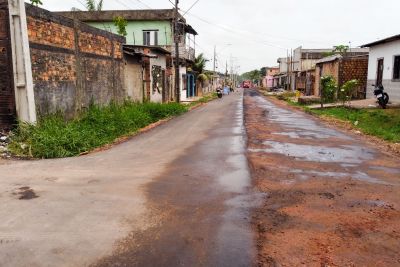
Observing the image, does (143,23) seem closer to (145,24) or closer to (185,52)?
(145,24)

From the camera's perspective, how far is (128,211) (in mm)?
5320

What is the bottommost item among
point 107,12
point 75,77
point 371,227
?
point 371,227

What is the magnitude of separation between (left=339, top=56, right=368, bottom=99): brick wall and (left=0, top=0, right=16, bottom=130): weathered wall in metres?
22.0

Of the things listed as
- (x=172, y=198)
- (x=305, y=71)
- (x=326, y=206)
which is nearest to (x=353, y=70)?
(x=305, y=71)

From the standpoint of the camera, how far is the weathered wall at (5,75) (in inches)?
404

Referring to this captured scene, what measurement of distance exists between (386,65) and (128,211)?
20.3 metres

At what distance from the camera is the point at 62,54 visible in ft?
42.8

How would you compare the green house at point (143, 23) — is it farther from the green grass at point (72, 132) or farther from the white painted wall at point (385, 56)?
the green grass at point (72, 132)

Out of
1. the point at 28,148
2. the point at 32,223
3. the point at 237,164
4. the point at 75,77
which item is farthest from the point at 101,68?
the point at 32,223

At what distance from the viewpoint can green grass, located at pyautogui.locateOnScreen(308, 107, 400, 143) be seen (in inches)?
503

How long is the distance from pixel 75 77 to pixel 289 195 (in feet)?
34.1

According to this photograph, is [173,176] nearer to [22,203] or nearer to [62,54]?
[22,203]

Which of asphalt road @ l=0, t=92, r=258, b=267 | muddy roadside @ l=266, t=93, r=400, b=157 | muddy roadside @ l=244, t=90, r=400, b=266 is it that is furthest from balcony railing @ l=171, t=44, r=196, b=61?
asphalt road @ l=0, t=92, r=258, b=267

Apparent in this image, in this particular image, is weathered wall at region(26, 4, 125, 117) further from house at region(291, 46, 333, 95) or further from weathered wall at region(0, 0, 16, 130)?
house at region(291, 46, 333, 95)
